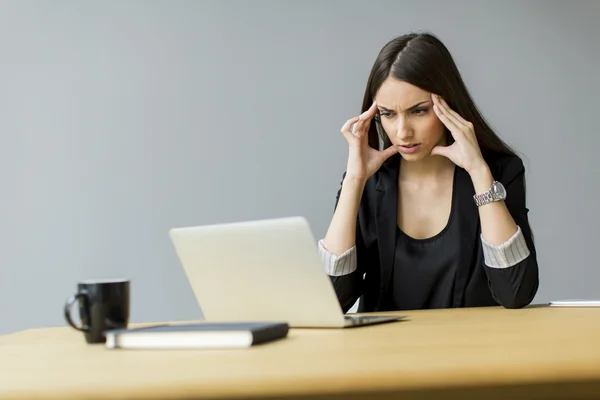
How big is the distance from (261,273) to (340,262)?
2.48ft

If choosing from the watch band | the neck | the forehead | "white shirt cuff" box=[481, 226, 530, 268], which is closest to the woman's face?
the forehead

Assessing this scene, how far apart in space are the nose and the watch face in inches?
11.5

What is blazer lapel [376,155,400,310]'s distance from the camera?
2.08 m

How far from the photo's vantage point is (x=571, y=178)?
345cm

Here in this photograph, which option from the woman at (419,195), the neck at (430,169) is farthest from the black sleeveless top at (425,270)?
the neck at (430,169)

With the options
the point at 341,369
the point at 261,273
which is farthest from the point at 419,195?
the point at 341,369

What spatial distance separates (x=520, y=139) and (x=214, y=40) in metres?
1.42

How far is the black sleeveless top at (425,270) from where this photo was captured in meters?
2.04

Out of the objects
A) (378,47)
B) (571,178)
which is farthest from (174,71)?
(571,178)

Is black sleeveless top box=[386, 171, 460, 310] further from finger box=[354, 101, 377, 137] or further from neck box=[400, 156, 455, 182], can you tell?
finger box=[354, 101, 377, 137]

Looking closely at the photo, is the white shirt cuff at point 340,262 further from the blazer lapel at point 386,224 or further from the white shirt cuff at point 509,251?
the white shirt cuff at point 509,251

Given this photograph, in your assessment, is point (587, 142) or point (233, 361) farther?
point (587, 142)

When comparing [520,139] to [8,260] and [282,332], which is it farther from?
[282,332]

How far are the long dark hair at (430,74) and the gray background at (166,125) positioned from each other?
1.16 m
